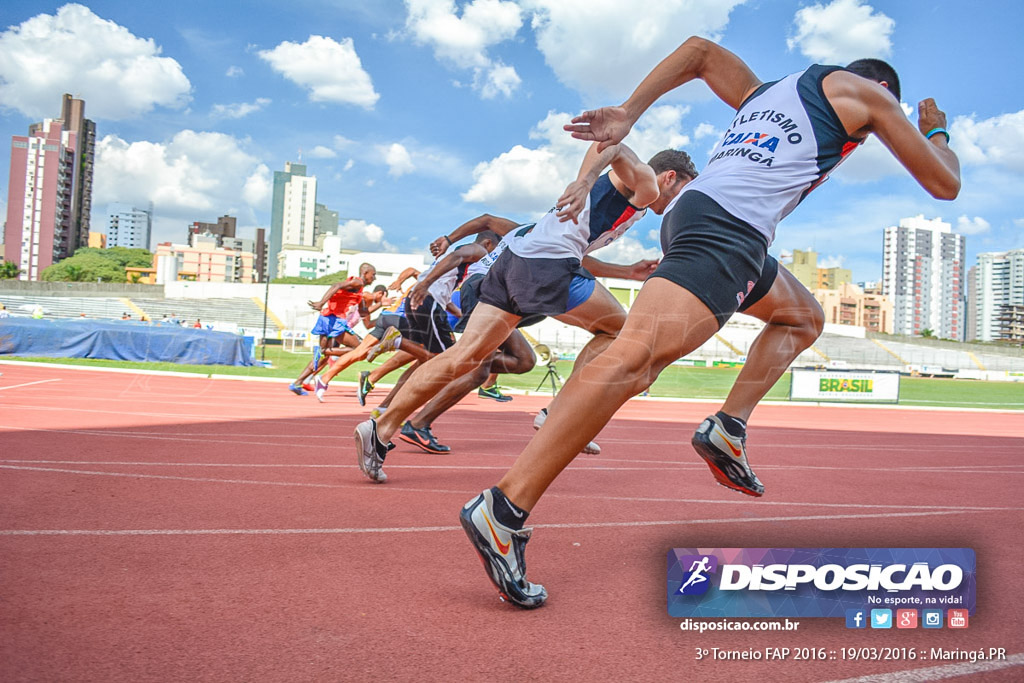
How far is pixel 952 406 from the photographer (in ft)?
62.1

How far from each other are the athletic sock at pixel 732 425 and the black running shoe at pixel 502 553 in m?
1.01

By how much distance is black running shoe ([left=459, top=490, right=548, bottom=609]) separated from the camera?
1.96 meters

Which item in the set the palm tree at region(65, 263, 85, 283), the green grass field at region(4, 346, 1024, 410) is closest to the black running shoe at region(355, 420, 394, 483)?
the green grass field at region(4, 346, 1024, 410)

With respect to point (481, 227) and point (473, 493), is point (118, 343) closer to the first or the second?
point (481, 227)

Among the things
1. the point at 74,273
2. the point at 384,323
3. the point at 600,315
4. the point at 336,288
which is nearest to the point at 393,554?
the point at 600,315

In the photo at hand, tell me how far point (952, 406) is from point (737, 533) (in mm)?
19163

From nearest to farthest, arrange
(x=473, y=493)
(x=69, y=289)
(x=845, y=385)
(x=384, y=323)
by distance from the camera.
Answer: (x=473, y=493), (x=384, y=323), (x=845, y=385), (x=69, y=289)

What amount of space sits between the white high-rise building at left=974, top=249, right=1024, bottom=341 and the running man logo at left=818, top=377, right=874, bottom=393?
61.2 m

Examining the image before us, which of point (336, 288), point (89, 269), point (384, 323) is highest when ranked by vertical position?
point (89, 269)

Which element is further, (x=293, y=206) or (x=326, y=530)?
(x=293, y=206)

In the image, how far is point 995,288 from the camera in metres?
98.1

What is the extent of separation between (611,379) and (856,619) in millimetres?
852

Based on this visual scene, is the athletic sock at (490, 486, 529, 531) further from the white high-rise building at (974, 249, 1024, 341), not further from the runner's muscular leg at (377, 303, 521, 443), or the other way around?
the white high-rise building at (974, 249, 1024, 341)

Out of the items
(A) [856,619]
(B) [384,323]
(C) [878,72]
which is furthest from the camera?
(B) [384,323]
